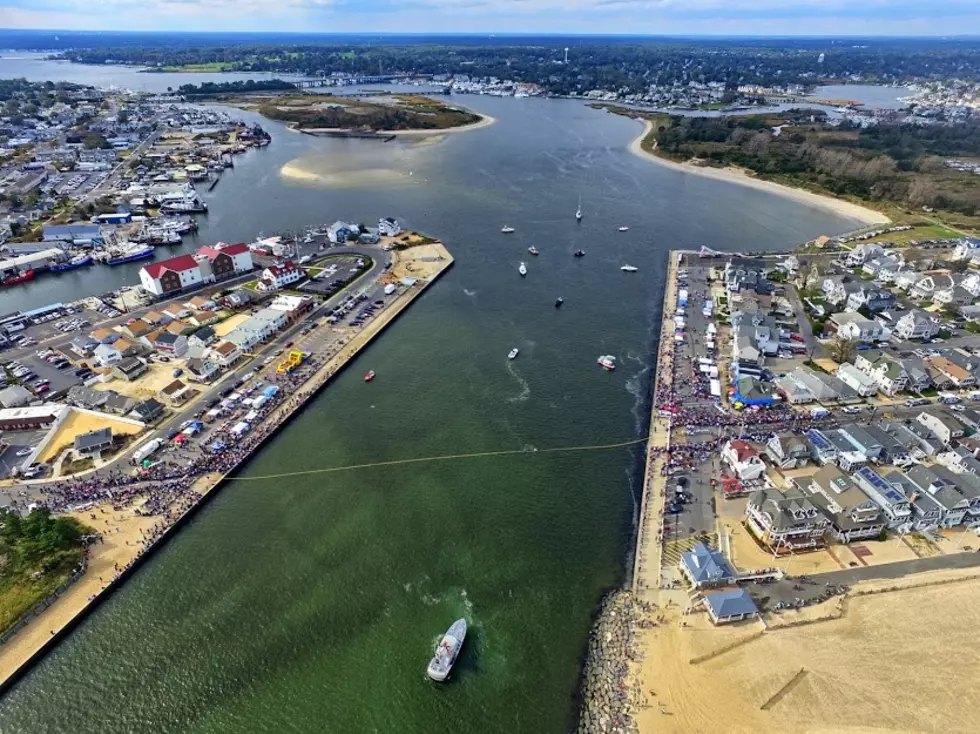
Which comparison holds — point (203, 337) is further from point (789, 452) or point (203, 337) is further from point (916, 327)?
point (916, 327)

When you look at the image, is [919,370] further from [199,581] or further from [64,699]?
[64,699]

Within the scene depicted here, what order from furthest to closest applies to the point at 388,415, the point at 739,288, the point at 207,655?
1. the point at 739,288
2. the point at 388,415
3. the point at 207,655

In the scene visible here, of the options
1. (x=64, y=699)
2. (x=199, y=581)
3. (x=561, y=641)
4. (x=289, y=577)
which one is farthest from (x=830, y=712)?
(x=64, y=699)

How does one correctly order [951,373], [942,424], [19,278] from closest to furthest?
1. [942,424]
2. [951,373]
3. [19,278]

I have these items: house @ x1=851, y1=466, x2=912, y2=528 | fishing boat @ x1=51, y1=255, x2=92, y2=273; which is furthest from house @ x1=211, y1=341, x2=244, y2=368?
house @ x1=851, y1=466, x2=912, y2=528

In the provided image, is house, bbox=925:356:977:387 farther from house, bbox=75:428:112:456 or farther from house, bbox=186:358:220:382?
house, bbox=75:428:112:456

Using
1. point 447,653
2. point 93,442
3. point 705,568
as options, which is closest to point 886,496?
point 705,568

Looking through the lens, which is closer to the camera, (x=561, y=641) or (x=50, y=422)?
(x=561, y=641)
